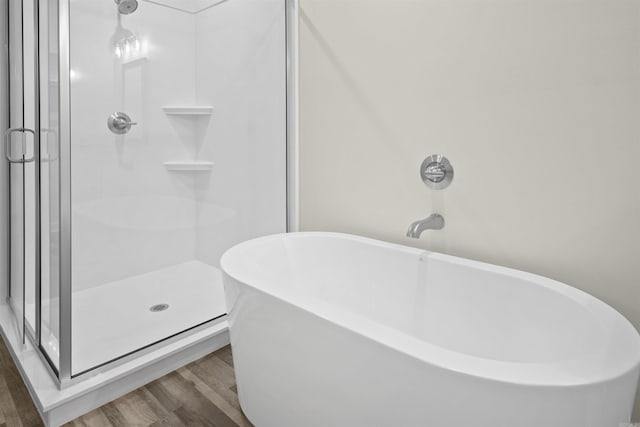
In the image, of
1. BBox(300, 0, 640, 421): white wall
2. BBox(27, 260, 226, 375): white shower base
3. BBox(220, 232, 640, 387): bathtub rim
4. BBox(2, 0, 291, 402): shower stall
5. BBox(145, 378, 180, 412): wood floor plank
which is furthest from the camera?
BBox(2, 0, 291, 402): shower stall

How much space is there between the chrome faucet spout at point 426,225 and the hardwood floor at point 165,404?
3.06ft

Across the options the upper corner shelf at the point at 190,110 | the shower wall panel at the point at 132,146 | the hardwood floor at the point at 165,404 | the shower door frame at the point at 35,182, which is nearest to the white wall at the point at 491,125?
the upper corner shelf at the point at 190,110

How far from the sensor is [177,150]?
2389mm

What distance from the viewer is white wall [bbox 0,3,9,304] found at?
2.02 meters

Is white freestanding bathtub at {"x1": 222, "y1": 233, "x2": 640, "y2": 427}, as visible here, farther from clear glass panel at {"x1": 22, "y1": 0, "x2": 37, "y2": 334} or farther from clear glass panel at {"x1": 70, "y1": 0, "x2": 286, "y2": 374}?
clear glass panel at {"x1": 22, "y1": 0, "x2": 37, "y2": 334}

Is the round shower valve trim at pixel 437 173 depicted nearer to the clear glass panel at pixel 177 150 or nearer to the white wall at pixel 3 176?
the clear glass panel at pixel 177 150

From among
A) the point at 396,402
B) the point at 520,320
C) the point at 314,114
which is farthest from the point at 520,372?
the point at 314,114

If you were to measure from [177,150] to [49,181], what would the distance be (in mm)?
943

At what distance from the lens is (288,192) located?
2.27 m

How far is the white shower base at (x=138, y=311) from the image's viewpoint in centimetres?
163

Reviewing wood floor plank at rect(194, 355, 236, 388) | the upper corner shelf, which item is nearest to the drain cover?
wood floor plank at rect(194, 355, 236, 388)

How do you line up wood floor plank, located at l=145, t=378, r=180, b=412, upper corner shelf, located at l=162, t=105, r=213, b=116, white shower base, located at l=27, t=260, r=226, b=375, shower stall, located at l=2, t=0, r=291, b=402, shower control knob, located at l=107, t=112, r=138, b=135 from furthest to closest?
upper corner shelf, located at l=162, t=105, r=213, b=116 < shower control knob, located at l=107, t=112, r=138, b=135 < shower stall, located at l=2, t=0, r=291, b=402 < white shower base, located at l=27, t=260, r=226, b=375 < wood floor plank, located at l=145, t=378, r=180, b=412

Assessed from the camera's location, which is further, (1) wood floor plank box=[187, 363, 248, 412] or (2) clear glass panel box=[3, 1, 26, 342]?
(2) clear glass panel box=[3, 1, 26, 342]

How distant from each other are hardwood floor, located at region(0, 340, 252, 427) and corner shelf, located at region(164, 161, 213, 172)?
114 centimetres
